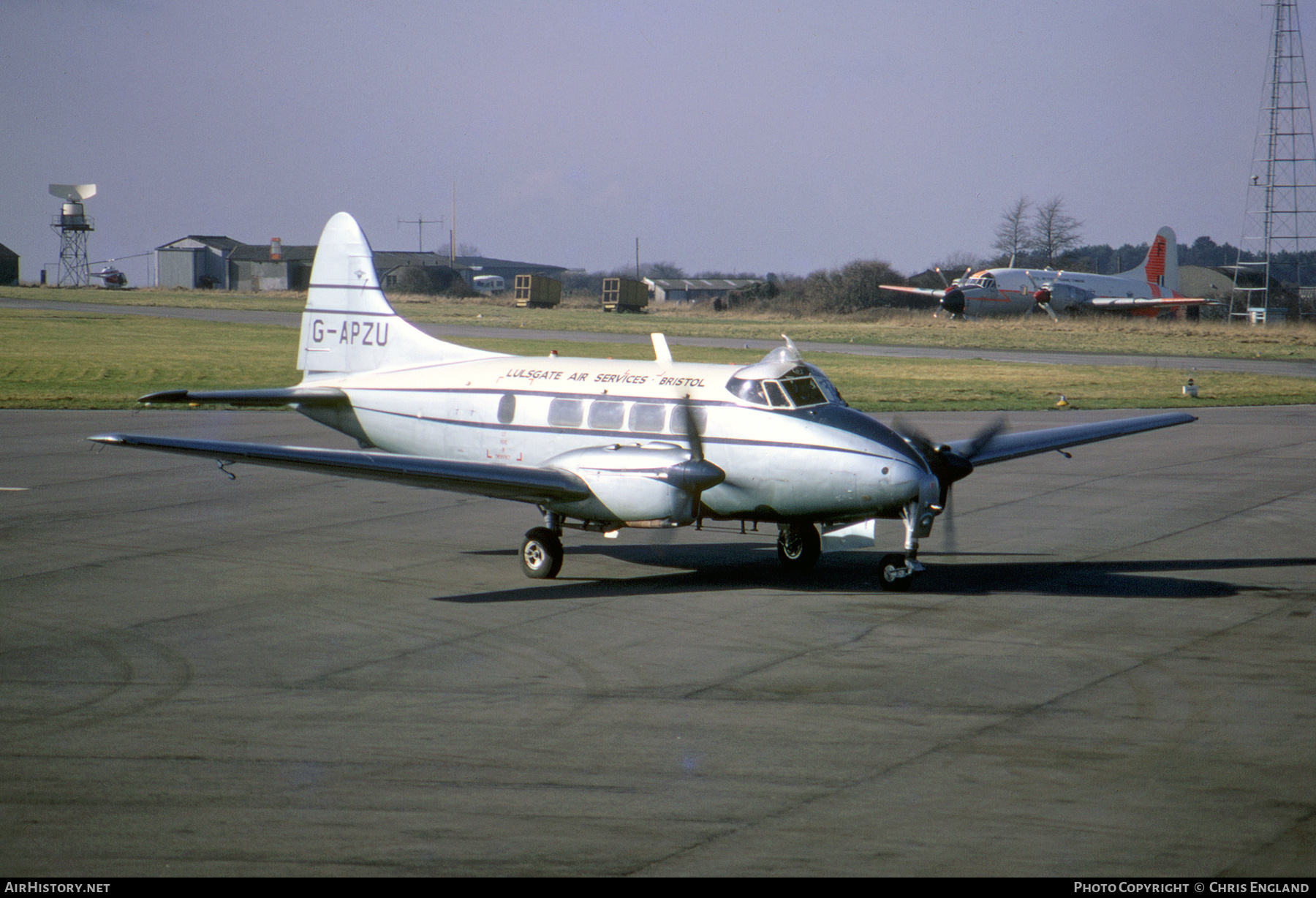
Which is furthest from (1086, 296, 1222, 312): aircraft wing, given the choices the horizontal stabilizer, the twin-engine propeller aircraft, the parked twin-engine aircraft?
the horizontal stabilizer

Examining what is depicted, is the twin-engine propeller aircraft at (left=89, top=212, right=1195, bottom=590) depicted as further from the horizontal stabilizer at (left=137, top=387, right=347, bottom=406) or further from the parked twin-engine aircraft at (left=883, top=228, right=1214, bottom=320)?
the parked twin-engine aircraft at (left=883, top=228, right=1214, bottom=320)

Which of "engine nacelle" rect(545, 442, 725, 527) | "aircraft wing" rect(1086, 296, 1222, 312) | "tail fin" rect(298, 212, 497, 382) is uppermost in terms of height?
"aircraft wing" rect(1086, 296, 1222, 312)

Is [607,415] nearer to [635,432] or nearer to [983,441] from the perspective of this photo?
[635,432]

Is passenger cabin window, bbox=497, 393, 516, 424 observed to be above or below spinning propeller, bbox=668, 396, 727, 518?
above

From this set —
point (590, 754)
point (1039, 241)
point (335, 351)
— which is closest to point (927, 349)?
point (335, 351)

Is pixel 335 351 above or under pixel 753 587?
above

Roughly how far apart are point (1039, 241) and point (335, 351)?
157611 millimetres

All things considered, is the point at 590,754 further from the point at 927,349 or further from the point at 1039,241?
the point at 1039,241

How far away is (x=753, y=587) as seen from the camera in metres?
16.4

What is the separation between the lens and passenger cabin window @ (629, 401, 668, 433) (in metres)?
16.9

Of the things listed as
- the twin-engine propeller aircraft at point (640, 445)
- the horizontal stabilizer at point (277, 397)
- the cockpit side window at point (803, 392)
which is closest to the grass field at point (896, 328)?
the twin-engine propeller aircraft at point (640, 445)

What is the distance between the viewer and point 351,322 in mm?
21234

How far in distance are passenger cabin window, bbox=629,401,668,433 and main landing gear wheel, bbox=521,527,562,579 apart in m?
2.01

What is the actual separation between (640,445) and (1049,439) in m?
6.75
